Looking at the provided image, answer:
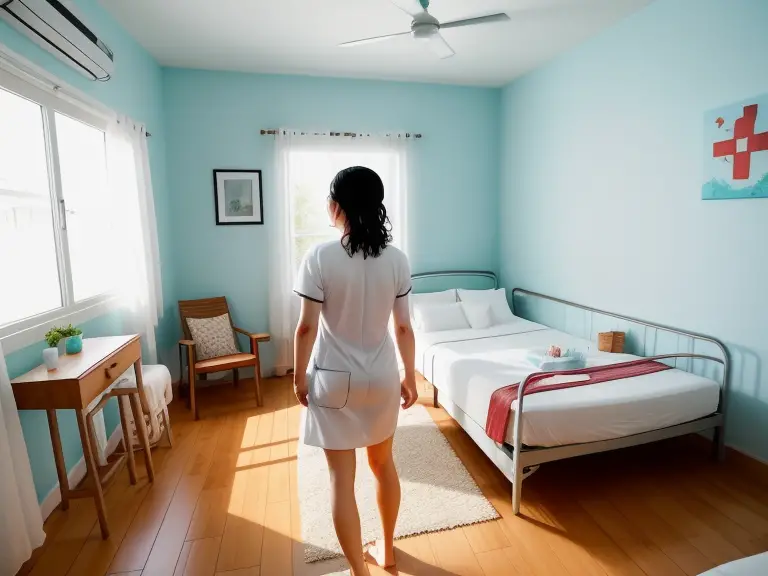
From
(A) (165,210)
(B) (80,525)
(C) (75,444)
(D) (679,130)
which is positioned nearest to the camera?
(B) (80,525)

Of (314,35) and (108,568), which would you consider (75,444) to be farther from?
(314,35)

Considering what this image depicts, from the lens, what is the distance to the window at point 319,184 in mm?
4379

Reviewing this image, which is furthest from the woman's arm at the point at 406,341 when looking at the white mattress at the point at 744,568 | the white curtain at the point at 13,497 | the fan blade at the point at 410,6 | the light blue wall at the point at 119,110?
the light blue wall at the point at 119,110

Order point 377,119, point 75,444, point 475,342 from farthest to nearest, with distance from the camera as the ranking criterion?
point 377,119 < point 475,342 < point 75,444

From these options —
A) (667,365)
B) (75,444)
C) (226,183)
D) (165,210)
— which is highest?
(226,183)

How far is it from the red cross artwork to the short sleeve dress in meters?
2.27

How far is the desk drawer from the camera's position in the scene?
199 centimetres

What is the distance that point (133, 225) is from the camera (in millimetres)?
3195

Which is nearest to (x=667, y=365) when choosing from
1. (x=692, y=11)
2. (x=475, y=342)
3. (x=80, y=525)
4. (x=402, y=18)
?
(x=475, y=342)

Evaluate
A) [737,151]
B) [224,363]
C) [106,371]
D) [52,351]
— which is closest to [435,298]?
[224,363]

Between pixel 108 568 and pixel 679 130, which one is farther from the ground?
pixel 679 130

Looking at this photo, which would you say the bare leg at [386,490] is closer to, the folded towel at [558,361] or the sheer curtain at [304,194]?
the folded towel at [558,361]

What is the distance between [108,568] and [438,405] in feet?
7.90

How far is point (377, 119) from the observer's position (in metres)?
4.44
